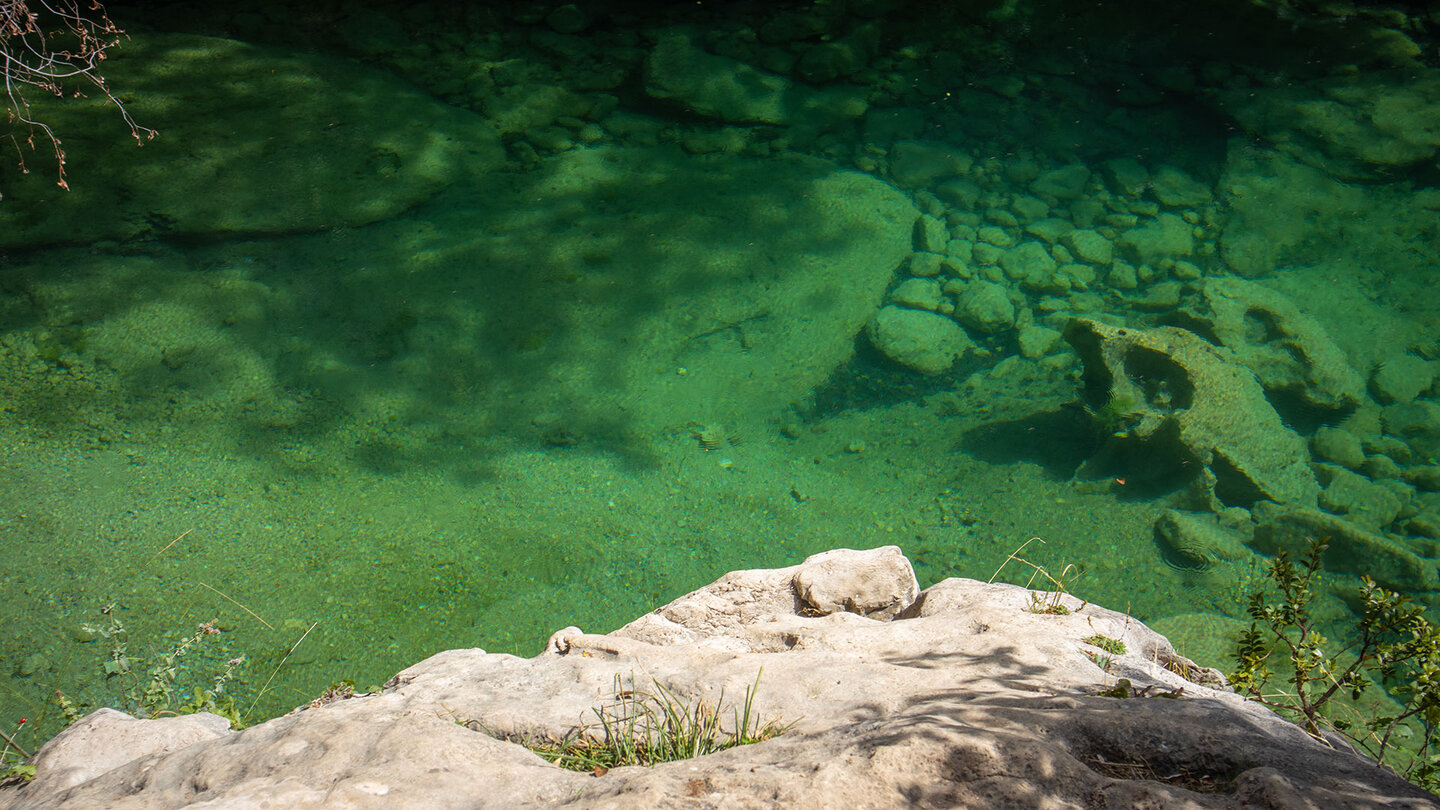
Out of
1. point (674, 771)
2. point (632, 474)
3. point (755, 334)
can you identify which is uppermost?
point (674, 771)

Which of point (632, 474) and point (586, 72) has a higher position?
point (586, 72)

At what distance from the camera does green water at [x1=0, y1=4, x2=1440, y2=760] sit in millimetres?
3670

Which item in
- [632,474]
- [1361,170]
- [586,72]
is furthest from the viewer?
[586,72]

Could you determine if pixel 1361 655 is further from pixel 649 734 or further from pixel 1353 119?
pixel 1353 119

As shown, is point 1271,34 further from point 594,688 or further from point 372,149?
point 594,688

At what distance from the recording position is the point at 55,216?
189 inches

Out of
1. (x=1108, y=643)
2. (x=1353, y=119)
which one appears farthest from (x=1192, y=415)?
(x=1353, y=119)

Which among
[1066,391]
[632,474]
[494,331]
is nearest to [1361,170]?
[1066,391]

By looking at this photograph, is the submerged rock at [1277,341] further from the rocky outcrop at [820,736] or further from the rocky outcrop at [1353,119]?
the rocky outcrop at [820,736]

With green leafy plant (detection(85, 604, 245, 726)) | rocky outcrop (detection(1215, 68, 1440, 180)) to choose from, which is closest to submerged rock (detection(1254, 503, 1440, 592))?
rocky outcrop (detection(1215, 68, 1440, 180))

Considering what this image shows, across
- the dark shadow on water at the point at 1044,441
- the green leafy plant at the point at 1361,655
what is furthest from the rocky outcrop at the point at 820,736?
the dark shadow on water at the point at 1044,441

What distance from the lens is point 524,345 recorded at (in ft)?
15.7

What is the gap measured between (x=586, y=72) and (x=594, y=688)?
574 cm

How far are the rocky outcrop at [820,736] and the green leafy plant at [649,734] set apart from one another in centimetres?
4
